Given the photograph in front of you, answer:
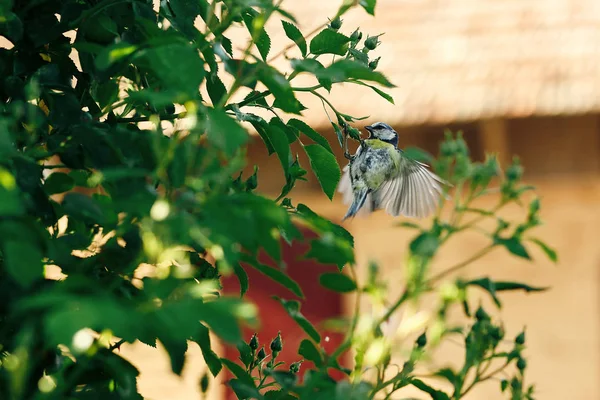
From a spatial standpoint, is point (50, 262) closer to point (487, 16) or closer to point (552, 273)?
point (552, 273)

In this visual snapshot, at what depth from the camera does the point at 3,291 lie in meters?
0.96

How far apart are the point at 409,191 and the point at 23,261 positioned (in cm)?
161

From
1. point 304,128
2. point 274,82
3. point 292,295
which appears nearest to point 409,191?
point 304,128

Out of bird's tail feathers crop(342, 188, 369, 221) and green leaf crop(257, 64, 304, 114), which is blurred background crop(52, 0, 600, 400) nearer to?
bird's tail feathers crop(342, 188, 369, 221)

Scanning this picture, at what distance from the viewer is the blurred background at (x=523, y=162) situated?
5.13 metres

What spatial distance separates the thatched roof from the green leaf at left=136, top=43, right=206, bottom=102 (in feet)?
13.2

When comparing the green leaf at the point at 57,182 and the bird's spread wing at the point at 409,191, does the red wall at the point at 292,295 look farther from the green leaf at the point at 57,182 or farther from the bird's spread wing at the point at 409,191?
the green leaf at the point at 57,182

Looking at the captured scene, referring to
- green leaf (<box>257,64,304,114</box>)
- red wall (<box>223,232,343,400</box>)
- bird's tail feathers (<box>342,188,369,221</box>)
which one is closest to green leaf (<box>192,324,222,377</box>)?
green leaf (<box>257,64,304,114</box>)

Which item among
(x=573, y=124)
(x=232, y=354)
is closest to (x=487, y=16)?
(x=573, y=124)

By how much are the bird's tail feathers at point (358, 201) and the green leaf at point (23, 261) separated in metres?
1.30

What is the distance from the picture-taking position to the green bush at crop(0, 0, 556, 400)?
0.76m

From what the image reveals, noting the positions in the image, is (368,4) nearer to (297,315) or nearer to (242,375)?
(297,315)

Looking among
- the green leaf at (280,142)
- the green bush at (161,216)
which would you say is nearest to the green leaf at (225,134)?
the green bush at (161,216)

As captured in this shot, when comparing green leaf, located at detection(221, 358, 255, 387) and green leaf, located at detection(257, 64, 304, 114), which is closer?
green leaf, located at detection(257, 64, 304, 114)
